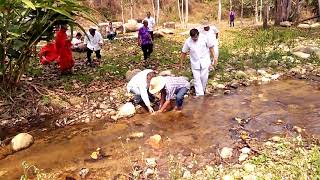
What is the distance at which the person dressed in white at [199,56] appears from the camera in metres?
7.97

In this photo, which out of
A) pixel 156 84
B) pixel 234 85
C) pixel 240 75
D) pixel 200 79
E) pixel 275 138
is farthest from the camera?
pixel 240 75

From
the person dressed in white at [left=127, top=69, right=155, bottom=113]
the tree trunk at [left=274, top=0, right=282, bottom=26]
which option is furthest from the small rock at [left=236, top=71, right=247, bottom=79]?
the tree trunk at [left=274, top=0, right=282, bottom=26]

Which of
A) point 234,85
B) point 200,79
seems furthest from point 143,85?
point 234,85

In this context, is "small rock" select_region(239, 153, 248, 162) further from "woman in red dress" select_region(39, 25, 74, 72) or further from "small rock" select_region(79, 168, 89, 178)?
"woman in red dress" select_region(39, 25, 74, 72)

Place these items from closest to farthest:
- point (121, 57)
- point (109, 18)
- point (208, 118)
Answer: point (208, 118), point (121, 57), point (109, 18)

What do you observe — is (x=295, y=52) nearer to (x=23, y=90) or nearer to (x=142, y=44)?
(x=142, y=44)

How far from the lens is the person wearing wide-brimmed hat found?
7.07m

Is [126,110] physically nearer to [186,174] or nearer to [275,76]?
[186,174]

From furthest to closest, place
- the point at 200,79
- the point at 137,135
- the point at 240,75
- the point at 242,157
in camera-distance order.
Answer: the point at 240,75 < the point at 200,79 < the point at 137,135 < the point at 242,157

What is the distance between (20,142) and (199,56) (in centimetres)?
369

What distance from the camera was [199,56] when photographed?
8.06 metres

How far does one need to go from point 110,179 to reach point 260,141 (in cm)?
217

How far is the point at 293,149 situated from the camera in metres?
5.12

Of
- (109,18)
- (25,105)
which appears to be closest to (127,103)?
(25,105)
